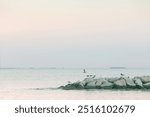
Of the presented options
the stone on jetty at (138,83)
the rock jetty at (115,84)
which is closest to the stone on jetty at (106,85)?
the rock jetty at (115,84)

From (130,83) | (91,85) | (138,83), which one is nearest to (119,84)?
(130,83)

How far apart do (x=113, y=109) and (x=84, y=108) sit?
16.1 inches

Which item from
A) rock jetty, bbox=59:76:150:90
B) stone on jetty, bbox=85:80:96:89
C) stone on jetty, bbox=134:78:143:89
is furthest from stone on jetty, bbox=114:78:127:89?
stone on jetty, bbox=85:80:96:89

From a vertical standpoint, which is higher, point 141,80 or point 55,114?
point 141,80

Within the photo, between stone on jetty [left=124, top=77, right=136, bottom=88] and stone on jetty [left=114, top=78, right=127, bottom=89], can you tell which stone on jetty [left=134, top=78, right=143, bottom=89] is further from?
stone on jetty [left=114, top=78, right=127, bottom=89]

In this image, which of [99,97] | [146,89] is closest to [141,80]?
[146,89]

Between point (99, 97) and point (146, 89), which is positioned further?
point (146, 89)

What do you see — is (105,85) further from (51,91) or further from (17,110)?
(17,110)

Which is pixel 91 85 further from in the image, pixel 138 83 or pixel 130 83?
pixel 138 83

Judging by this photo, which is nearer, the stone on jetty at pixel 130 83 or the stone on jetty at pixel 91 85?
the stone on jetty at pixel 130 83

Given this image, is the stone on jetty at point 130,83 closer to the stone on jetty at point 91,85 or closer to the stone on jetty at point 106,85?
the stone on jetty at point 106,85

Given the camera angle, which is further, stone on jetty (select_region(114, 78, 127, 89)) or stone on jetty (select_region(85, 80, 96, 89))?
stone on jetty (select_region(85, 80, 96, 89))

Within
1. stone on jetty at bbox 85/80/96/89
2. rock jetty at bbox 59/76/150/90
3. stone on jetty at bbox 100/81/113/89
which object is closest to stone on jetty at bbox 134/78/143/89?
rock jetty at bbox 59/76/150/90

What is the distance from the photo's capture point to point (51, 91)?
8.96 metres
